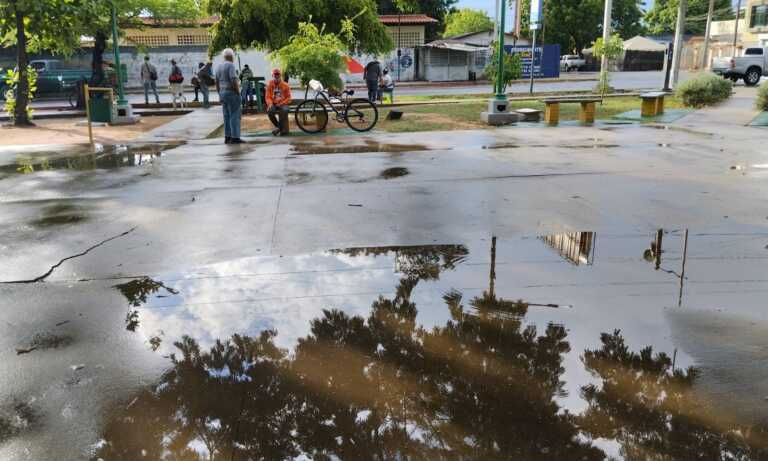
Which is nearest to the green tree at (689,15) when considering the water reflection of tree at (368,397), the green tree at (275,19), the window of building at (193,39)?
the window of building at (193,39)

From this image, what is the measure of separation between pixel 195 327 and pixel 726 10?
92.4m

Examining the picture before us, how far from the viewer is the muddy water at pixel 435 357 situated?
310 cm

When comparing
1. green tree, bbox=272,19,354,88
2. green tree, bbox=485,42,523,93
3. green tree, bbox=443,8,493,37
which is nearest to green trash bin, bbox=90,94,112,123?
green tree, bbox=272,19,354,88

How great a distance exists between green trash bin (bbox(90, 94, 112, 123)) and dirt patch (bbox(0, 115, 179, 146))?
→ 485mm

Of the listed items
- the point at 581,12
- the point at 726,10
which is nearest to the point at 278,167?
the point at 581,12

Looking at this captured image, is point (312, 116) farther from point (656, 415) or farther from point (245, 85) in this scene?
point (656, 415)

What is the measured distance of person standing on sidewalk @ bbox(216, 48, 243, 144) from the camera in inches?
530

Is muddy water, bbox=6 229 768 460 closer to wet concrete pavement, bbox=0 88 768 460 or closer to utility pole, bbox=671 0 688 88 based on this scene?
wet concrete pavement, bbox=0 88 768 460

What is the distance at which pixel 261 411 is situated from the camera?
132 inches

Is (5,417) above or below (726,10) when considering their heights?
below

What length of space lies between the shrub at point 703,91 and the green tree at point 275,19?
11140mm

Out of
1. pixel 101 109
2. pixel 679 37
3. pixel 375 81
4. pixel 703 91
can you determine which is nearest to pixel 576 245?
pixel 101 109

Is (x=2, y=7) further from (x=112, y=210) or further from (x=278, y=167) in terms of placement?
(x=112, y=210)

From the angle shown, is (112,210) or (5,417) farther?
(112,210)
